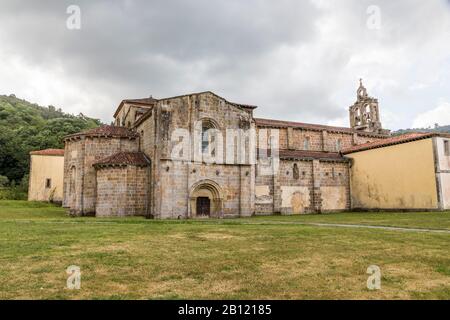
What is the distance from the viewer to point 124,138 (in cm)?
2903

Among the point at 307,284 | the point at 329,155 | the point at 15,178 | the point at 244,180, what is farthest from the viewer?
the point at 15,178

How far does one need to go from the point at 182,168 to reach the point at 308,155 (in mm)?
15799

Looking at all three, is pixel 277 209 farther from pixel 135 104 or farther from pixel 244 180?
pixel 135 104

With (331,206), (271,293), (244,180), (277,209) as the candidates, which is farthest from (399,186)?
(271,293)

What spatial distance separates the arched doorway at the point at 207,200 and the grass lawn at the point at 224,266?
14243mm

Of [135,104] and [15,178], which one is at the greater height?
[135,104]

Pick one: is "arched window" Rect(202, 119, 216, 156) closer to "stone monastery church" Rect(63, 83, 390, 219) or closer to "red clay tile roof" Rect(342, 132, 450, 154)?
"stone monastery church" Rect(63, 83, 390, 219)

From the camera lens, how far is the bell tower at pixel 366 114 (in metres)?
45.5

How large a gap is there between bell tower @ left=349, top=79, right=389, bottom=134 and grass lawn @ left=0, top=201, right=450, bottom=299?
35.8 metres

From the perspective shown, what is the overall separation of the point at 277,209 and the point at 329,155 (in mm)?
10992

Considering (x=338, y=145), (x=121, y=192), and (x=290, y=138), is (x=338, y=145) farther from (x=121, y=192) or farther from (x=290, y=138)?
(x=121, y=192)

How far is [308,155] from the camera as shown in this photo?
35906 millimetres

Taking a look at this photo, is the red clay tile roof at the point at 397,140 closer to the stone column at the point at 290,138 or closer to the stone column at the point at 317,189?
the stone column at the point at 317,189

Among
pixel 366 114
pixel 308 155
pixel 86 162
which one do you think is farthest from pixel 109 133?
pixel 366 114
